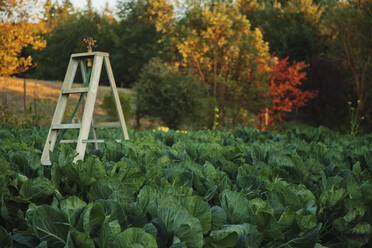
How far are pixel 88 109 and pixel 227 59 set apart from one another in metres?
13.8

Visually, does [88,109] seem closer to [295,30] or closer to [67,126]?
[67,126]

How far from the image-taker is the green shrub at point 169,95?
15.2m

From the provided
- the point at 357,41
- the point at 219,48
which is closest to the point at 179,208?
the point at 219,48

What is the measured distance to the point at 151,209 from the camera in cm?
158

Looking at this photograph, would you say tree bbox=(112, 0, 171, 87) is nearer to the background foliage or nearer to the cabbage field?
the background foliage

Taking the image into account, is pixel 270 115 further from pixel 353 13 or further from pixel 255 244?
pixel 255 244

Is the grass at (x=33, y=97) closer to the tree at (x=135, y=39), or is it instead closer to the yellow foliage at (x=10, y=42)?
the yellow foliage at (x=10, y=42)

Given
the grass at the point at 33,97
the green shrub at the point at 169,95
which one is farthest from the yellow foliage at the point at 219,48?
the grass at the point at 33,97

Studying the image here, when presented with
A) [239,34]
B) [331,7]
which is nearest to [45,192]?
[239,34]

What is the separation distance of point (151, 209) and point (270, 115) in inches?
712

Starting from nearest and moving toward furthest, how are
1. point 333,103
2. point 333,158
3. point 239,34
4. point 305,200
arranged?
1. point 305,200
2. point 333,158
3. point 239,34
4. point 333,103

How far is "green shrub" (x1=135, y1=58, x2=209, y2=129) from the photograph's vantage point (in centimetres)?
1519

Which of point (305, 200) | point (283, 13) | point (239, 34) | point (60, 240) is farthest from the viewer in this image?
point (283, 13)

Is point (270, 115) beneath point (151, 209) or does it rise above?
beneath
